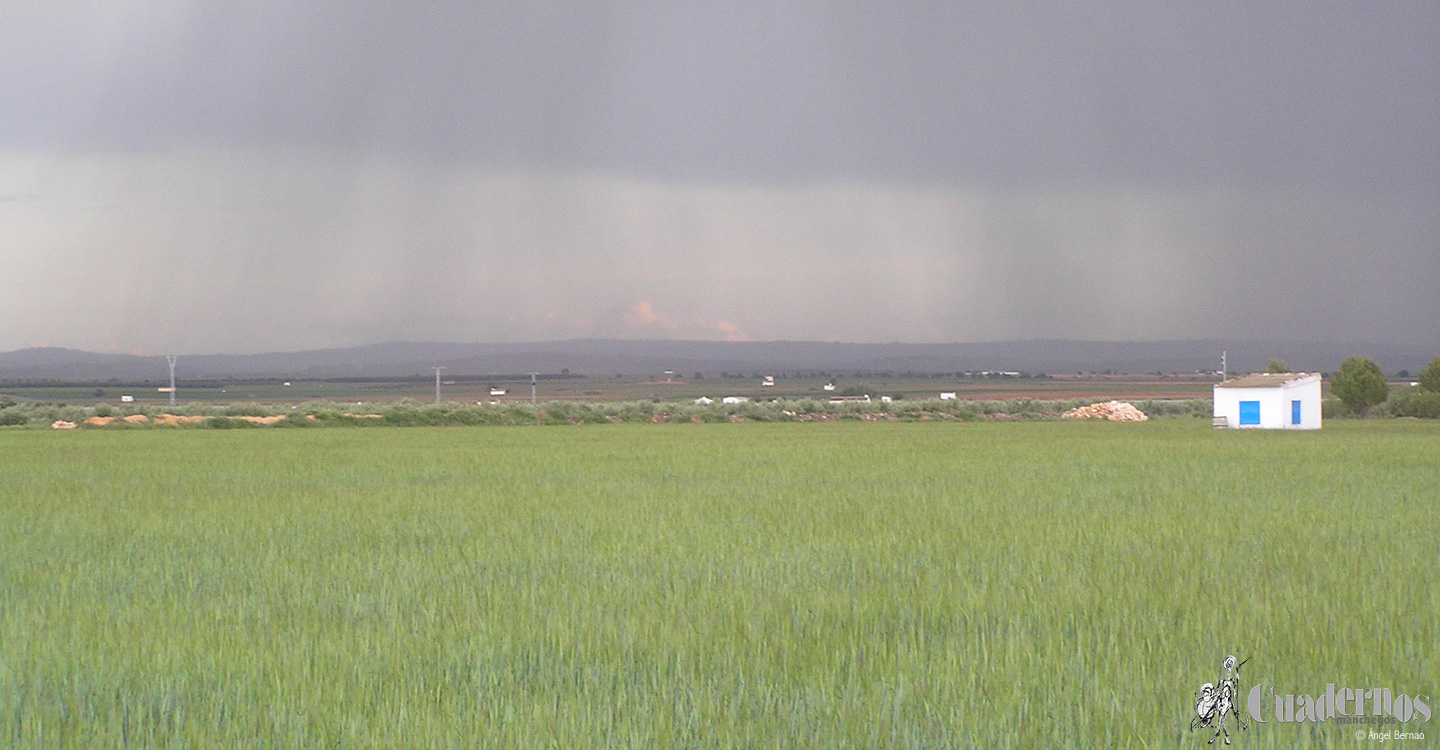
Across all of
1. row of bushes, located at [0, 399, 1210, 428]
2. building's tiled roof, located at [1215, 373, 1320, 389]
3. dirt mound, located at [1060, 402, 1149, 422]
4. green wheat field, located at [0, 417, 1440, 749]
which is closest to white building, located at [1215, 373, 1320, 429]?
building's tiled roof, located at [1215, 373, 1320, 389]

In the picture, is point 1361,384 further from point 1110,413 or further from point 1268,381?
point 1268,381

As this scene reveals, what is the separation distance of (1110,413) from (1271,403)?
685 inches

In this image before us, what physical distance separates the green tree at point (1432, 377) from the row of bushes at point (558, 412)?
10675mm

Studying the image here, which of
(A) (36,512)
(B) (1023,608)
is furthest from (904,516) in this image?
(A) (36,512)

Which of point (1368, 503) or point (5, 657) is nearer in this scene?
point (5, 657)

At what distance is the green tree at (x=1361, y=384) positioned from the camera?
211ft

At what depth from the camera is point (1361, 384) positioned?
64375 millimetres

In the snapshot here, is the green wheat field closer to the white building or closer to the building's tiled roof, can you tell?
the white building

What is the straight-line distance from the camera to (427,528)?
13086mm

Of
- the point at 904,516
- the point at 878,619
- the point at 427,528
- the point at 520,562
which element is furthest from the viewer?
the point at 904,516

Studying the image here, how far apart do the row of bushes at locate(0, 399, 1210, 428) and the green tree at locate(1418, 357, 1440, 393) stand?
10.7 meters

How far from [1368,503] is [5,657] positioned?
1500cm

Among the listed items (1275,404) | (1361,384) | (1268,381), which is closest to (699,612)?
(1275,404)

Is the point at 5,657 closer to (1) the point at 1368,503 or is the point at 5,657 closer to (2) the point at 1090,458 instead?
(1) the point at 1368,503
